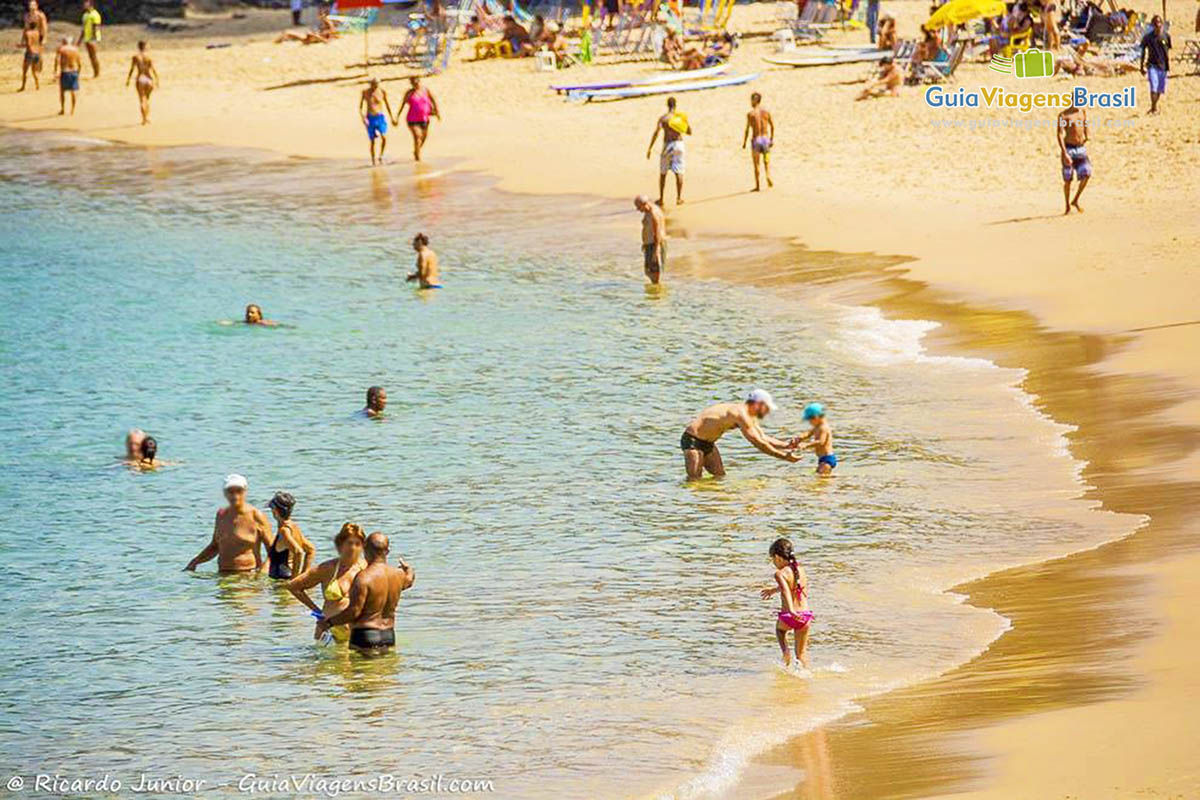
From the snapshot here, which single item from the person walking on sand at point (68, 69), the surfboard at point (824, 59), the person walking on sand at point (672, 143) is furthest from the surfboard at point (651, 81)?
the person walking on sand at point (68, 69)

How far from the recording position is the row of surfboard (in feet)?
125

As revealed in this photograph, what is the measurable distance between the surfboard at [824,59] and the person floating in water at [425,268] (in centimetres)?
1667

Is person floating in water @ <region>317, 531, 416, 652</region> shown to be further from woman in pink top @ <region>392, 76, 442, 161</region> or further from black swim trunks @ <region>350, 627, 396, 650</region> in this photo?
woman in pink top @ <region>392, 76, 442, 161</region>

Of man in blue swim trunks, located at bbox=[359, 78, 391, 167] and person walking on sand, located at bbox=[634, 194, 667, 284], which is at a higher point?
man in blue swim trunks, located at bbox=[359, 78, 391, 167]

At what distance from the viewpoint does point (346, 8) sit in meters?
46.4

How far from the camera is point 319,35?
47031mm

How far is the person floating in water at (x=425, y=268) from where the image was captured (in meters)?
25.4

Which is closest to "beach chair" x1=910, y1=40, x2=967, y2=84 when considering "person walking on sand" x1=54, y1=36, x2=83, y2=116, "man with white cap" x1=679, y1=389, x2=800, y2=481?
"person walking on sand" x1=54, y1=36, x2=83, y2=116

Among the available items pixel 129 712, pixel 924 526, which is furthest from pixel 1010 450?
pixel 129 712

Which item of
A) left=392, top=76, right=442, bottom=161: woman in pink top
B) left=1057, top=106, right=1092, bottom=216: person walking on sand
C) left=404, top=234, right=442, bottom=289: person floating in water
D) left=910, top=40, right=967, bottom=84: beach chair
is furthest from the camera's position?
left=910, top=40, right=967, bottom=84: beach chair

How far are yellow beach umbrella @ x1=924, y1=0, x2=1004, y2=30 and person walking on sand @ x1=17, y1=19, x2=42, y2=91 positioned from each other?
21285 mm

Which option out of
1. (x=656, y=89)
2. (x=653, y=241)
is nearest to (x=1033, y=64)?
(x=656, y=89)

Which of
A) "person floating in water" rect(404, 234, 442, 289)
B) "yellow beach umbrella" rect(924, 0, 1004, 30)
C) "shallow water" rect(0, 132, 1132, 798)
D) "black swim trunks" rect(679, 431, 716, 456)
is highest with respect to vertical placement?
"yellow beach umbrella" rect(924, 0, 1004, 30)

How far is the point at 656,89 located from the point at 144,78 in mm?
11542
